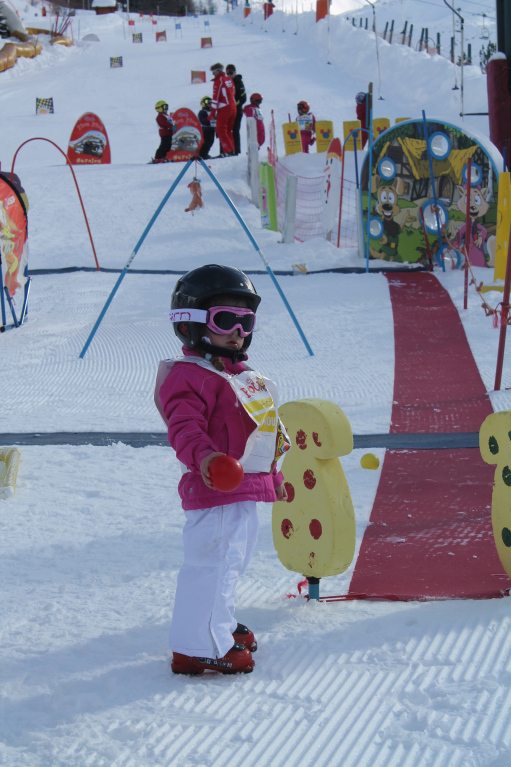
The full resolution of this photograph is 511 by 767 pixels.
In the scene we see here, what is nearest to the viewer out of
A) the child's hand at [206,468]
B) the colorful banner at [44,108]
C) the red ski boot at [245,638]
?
the child's hand at [206,468]

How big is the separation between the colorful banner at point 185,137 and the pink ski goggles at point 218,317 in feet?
53.2

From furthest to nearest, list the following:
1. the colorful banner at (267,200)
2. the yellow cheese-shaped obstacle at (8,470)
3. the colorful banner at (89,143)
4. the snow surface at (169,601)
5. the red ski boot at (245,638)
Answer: the colorful banner at (89,143), the colorful banner at (267,200), the yellow cheese-shaped obstacle at (8,470), the red ski boot at (245,638), the snow surface at (169,601)

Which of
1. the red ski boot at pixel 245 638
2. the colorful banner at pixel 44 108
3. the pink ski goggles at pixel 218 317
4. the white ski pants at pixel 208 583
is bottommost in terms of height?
the red ski boot at pixel 245 638

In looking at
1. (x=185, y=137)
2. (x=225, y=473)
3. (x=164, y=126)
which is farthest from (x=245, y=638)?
(x=185, y=137)

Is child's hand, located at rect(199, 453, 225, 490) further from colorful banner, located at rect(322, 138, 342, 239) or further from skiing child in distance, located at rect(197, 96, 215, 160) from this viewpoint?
skiing child in distance, located at rect(197, 96, 215, 160)

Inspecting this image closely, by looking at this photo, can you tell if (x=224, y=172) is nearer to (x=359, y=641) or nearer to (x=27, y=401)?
(x=27, y=401)

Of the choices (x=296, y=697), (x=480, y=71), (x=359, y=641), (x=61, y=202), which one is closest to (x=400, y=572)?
(x=359, y=641)

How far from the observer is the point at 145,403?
6.32 meters

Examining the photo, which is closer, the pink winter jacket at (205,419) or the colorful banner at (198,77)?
the pink winter jacket at (205,419)

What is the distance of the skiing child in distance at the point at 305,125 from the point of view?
20.0m

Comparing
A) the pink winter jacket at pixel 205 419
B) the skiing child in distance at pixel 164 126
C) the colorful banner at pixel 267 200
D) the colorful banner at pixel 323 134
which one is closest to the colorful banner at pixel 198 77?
the colorful banner at pixel 323 134

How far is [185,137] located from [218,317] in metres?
16.8

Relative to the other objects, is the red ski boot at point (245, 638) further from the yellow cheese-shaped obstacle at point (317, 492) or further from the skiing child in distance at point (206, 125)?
the skiing child in distance at point (206, 125)

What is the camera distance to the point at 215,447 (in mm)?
2533
